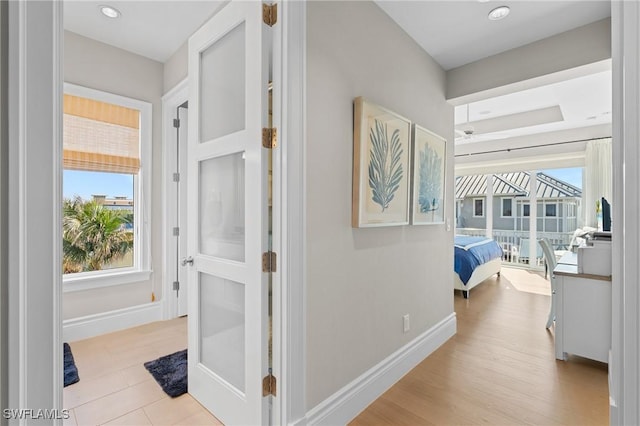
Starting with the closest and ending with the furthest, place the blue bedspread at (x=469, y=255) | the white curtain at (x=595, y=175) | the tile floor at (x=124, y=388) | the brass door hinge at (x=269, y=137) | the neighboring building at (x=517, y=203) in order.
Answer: the brass door hinge at (x=269, y=137) → the tile floor at (x=124, y=388) → the blue bedspread at (x=469, y=255) → the white curtain at (x=595, y=175) → the neighboring building at (x=517, y=203)

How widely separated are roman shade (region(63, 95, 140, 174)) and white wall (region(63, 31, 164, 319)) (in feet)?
0.55

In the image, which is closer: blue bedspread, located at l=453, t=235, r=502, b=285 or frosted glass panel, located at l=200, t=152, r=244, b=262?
frosted glass panel, located at l=200, t=152, r=244, b=262

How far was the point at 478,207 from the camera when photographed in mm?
7594

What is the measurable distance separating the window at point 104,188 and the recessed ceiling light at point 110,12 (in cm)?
74

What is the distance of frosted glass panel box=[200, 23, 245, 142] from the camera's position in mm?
1743

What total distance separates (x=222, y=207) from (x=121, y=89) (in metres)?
2.27

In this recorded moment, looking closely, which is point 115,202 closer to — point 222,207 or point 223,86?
point 222,207

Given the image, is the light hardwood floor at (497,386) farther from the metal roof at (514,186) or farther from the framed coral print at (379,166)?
the metal roof at (514,186)

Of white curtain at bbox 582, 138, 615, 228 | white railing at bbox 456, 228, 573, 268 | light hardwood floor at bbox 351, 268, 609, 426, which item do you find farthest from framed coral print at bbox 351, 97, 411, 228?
white railing at bbox 456, 228, 573, 268

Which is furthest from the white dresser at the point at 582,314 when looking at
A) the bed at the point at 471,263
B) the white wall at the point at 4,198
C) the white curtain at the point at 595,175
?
the white curtain at the point at 595,175

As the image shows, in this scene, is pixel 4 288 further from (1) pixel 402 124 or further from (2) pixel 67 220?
(2) pixel 67 220

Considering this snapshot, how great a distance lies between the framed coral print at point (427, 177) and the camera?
254cm

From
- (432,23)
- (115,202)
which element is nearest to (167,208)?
(115,202)

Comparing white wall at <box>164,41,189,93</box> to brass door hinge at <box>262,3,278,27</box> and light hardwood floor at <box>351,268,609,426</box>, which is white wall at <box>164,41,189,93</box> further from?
light hardwood floor at <box>351,268,609,426</box>
